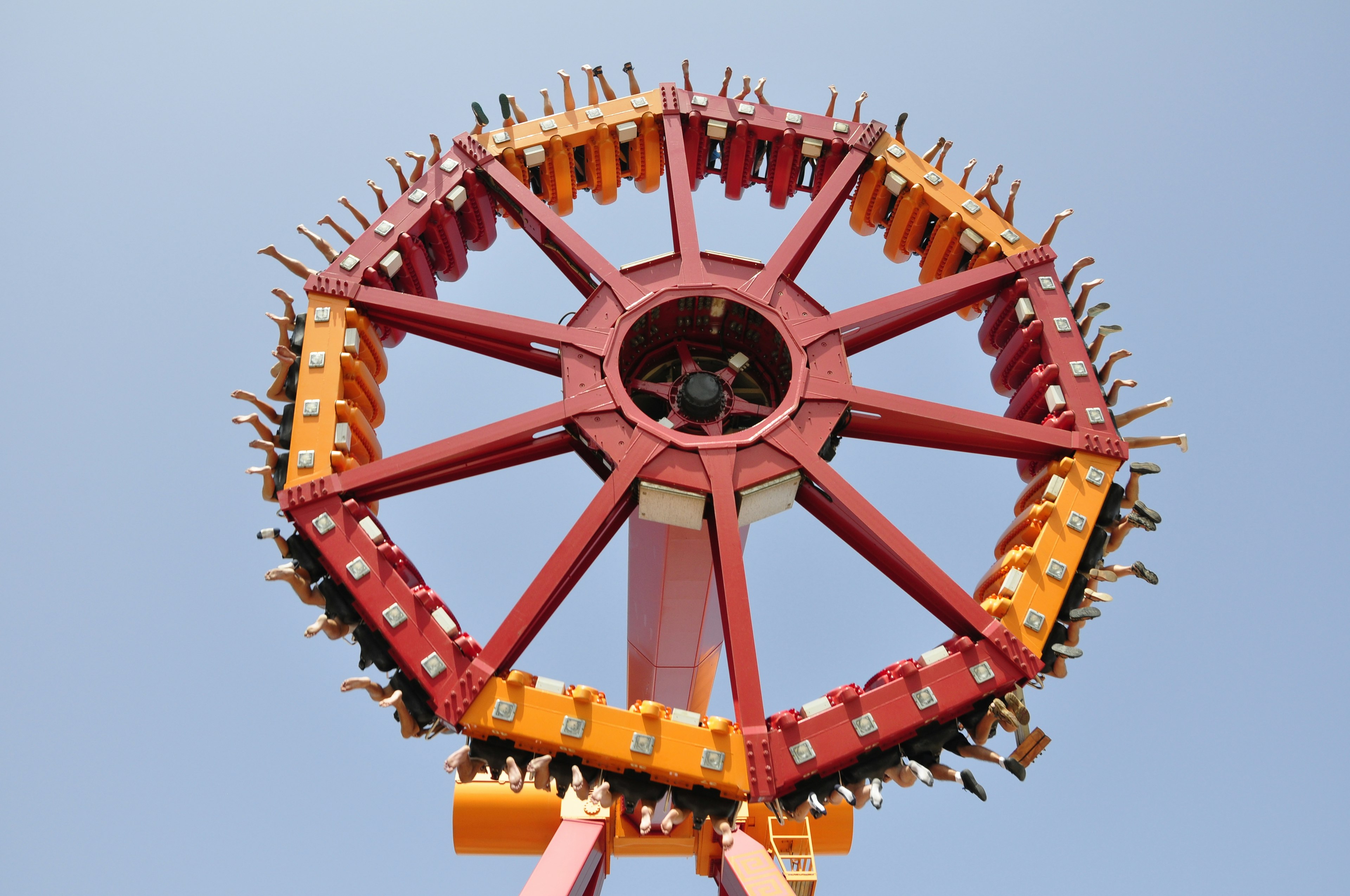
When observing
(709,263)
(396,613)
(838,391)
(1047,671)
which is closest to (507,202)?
(709,263)

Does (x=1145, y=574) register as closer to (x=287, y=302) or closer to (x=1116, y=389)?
(x=1116, y=389)

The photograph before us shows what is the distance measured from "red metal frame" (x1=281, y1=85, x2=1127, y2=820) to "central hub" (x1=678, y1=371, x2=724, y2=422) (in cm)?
33

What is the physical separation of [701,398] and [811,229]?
14.6 ft

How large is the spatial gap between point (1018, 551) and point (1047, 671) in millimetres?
2044

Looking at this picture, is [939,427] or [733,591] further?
[939,427]

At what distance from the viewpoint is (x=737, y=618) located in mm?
16500

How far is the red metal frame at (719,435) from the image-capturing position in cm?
1605

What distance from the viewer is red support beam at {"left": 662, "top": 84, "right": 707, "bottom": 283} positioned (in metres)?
20.6

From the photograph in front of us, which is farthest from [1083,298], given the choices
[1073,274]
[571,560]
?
[571,560]

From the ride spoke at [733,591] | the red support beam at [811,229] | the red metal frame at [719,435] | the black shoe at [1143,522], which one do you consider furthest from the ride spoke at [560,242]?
the black shoe at [1143,522]

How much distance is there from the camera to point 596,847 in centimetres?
1997

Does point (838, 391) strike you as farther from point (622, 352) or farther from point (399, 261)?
point (399, 261)

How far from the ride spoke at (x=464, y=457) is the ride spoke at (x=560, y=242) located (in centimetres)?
298

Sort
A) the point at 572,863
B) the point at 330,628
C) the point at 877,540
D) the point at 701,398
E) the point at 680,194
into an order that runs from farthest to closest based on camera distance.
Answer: the point at 680,194 < the point at 701,398 < the point at 572,863 < the point at 877,540 < the point at 330,628
